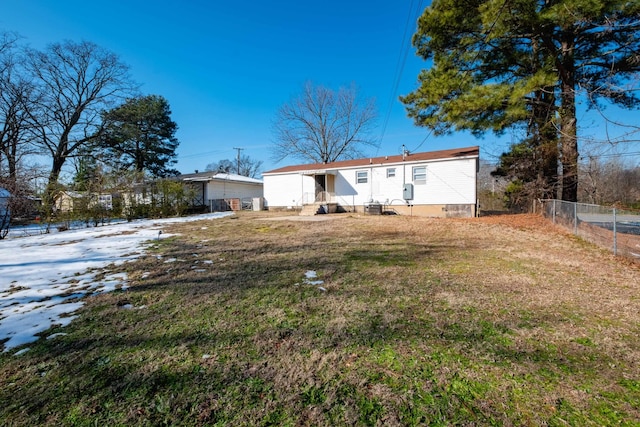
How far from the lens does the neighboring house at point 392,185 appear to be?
1381cm

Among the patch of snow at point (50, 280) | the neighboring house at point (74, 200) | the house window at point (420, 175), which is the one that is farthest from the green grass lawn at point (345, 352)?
the house window at point (420, 175)

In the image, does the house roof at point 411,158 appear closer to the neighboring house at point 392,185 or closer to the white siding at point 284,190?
the neighboring house at point 392,185

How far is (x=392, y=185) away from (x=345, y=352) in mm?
14110

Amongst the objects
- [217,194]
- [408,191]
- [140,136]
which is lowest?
[408,191]

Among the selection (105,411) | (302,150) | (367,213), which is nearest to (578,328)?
(105,411)

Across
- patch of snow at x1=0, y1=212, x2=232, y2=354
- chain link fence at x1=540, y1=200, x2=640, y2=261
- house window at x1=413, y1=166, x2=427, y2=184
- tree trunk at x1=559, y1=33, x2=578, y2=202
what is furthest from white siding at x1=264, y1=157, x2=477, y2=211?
patch of snow at x1=0, y1=212, x2=232, y2=354

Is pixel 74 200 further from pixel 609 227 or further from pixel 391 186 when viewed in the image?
pixel 609 227

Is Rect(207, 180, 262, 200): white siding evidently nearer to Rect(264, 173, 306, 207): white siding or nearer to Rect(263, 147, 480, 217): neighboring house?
Rect(264, 173, 306, 207): white siding

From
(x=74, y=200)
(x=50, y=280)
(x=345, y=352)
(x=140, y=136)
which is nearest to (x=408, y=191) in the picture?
(x=345, y=352)

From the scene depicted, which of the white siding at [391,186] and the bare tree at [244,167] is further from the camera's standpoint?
the bare tree at [244,167]

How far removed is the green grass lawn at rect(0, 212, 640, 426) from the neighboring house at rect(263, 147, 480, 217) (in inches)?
388

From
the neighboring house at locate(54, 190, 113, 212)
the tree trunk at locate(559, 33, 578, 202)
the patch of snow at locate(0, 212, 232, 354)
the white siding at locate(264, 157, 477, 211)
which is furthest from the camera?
the white siding at locate(264, 157, 477, 211)

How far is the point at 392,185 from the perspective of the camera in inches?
611

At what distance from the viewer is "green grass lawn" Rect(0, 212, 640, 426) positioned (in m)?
1.66
